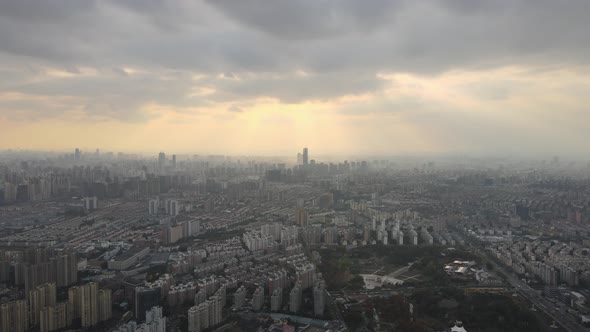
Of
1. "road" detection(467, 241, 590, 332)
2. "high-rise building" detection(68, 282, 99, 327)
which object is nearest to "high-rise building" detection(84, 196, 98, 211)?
"high-rise building" detection(68, 282, 99, 327)

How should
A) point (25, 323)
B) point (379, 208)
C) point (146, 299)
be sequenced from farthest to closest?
point (379, 208) < point (146, 299) < point (25, 323)

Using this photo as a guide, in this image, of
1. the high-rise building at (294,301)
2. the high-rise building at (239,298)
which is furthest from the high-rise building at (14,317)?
the high-rise building at (294,301)

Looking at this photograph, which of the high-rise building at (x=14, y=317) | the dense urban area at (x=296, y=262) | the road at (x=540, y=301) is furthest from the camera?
the dense urban area at (x=296, y=262)

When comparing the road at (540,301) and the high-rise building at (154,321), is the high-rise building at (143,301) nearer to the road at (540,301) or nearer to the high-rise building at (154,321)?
the high-rise building at (154,321)

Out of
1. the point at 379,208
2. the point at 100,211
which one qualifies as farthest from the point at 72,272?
the point at 379,208

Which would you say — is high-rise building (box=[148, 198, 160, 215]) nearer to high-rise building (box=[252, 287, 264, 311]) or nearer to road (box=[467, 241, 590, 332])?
high-rise building (box=[252, 287, 264, 311])

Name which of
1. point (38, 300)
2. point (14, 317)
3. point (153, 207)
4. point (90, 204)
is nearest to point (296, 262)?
point (38, 300)

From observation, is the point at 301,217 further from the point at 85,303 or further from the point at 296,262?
the point at 85,303

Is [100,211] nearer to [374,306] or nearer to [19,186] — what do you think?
[19,186]
